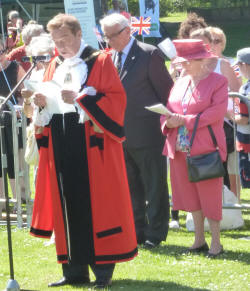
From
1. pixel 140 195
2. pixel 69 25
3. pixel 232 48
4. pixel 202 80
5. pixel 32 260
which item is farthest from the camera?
pixel 232 48

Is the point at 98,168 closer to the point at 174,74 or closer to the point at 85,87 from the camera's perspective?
the point at 85,87

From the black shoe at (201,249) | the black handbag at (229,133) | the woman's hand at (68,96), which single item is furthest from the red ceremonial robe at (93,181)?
the black handbag at (229,133)

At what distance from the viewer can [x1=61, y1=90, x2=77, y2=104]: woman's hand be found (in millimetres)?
5414

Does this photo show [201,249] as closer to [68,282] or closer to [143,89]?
[68,282]

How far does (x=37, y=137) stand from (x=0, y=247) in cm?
196

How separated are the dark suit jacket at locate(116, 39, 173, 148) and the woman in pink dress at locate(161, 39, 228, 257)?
341 mm

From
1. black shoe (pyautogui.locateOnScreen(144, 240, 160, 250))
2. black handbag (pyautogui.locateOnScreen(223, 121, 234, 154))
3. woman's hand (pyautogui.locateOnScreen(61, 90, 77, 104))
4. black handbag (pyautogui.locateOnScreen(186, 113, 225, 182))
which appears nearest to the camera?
woman's hand (pyautogui.locateOnScreen(61, 90, 77, 104))

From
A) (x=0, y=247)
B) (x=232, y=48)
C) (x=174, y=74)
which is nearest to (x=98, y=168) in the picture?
(x=0, y=247)

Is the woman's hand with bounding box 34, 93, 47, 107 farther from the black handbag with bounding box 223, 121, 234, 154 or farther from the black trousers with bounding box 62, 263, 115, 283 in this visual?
the black handbag with bounding box 223, 121, 234, 154

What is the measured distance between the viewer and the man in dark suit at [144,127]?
273 inches

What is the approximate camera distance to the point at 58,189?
5.73m

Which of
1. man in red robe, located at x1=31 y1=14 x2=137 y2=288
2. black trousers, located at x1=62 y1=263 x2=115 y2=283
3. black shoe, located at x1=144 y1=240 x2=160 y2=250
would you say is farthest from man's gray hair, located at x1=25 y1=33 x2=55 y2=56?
black shoe, located at x1=144 y1=240 x2=160 y2=250

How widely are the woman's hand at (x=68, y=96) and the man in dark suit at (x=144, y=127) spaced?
4.74 feet

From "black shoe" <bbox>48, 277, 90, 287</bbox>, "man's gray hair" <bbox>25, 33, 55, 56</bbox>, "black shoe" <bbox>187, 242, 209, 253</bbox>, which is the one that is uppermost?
"man's gray hair" <bbox>25, 33, 55, 56</bbox>
